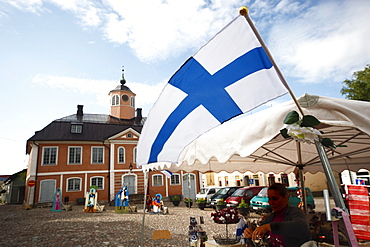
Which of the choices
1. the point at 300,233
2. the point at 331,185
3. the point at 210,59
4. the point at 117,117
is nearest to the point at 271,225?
the point at 300,233

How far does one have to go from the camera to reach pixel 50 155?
1040 inches

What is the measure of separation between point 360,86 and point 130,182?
24.9 metres

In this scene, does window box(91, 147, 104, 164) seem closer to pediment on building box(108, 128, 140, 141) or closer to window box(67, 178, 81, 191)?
pediment on building box(108, 128, 140, 141)

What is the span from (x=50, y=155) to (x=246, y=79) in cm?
2864

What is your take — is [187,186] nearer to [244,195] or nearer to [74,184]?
[74,184]

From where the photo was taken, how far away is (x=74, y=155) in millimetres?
27469

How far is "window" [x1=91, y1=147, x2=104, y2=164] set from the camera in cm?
2819

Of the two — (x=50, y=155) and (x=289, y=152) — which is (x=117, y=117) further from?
(x=289, y=152)

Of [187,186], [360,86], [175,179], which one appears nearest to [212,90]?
[360,86]

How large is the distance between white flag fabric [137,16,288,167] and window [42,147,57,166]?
89.2 feet

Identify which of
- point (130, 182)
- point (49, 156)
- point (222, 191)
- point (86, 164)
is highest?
point (49, 156)

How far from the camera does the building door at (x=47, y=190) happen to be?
2516 cm

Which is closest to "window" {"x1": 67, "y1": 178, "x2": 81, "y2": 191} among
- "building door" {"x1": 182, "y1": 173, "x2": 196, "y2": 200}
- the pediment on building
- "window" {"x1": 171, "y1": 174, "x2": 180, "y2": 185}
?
the pediment on building

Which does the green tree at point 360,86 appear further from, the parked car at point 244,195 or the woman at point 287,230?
the woman at point 287,230
